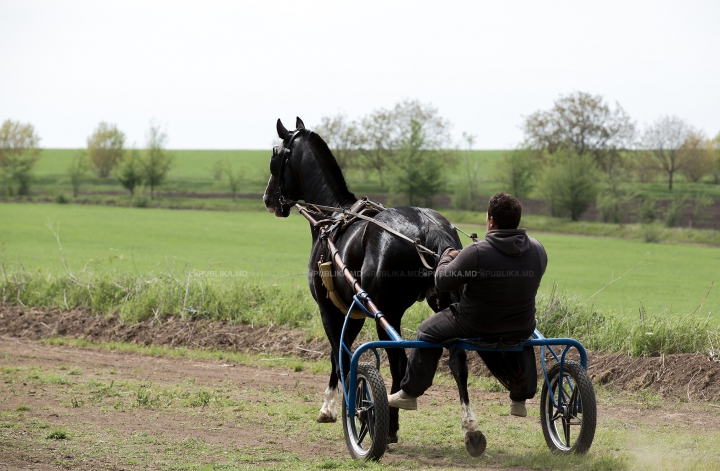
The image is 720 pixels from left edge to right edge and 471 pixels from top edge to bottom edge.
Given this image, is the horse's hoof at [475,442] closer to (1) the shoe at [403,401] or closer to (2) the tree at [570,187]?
(1) the shoe at [403,401]

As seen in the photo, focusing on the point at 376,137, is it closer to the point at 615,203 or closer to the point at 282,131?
the point at 615,203

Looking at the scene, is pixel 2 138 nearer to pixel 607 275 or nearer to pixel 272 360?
pixel 607 275

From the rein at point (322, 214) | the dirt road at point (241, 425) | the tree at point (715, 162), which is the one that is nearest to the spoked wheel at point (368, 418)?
the dirt road at point (241, 425)

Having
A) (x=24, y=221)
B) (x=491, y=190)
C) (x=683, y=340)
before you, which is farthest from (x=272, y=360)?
(x=491, y=190)

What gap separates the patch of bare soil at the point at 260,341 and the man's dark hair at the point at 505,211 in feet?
11.7

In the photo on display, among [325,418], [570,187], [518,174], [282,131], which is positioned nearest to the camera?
[325,418]

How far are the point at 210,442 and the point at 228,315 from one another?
530 cm


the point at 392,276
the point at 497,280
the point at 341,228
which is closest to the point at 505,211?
the point at 497,280

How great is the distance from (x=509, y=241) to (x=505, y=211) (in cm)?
19

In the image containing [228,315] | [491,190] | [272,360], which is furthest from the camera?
[491,190]

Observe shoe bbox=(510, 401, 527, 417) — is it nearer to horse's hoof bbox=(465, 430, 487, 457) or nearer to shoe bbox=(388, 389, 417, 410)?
horse's hoof bbox=(465, 430, 487, 457)

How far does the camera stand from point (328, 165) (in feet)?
23.5

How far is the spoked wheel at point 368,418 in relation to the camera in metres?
4.74

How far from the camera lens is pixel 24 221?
40.0m
